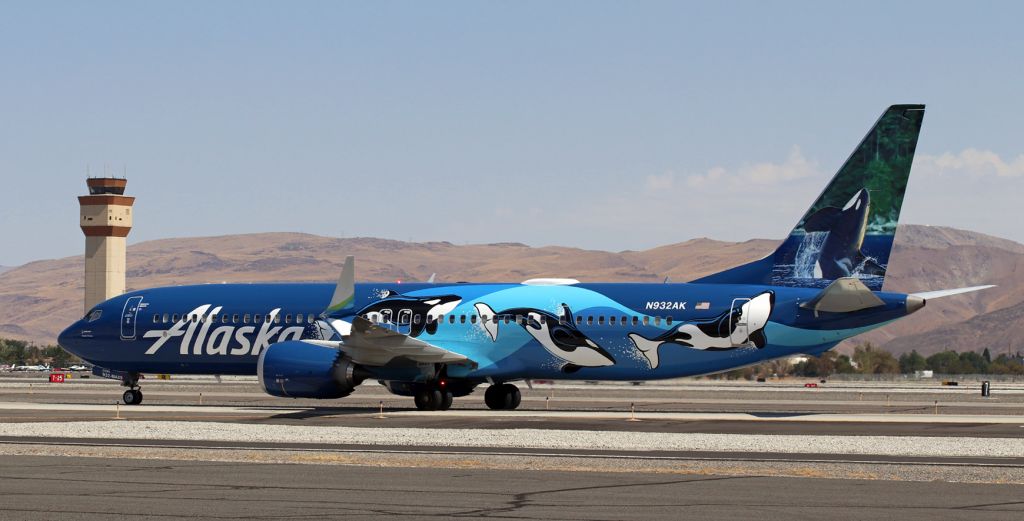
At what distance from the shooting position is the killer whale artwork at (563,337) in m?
40.1

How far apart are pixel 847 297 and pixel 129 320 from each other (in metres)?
23.4

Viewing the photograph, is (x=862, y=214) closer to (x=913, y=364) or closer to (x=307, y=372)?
(x=307, y=372)

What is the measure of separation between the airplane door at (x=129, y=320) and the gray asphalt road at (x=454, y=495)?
2392 cm

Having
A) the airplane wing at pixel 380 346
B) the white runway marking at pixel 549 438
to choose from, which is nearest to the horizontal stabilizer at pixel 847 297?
the white runway marking at pixel 549 438

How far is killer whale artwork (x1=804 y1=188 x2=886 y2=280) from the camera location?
1540 inches

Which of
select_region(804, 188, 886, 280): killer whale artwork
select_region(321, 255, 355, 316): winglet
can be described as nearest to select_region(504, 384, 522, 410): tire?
select_region(321, 255, 355, 316): winglet

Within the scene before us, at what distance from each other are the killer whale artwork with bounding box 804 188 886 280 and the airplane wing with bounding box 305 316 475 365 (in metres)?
10.8

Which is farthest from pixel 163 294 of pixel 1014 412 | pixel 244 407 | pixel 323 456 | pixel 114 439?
pixel 1014 412

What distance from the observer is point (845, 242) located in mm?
39219

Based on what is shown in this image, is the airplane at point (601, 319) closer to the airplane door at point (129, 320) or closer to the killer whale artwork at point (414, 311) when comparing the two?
the killer whale artwork at point (414, 311)

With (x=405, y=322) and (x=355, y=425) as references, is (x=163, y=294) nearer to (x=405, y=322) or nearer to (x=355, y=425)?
(x=405, y=322)

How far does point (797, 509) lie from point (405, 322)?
26.2 m

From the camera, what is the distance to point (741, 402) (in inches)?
Result: 1988

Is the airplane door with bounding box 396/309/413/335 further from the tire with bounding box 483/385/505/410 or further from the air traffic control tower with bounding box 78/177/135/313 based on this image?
the air traffic control tower with bounding box 78/177/135/313
